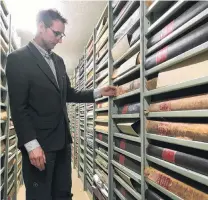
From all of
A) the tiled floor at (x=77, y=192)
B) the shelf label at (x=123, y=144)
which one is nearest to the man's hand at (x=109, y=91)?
the shelf label at (x=123, y=144)

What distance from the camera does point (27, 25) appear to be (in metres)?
4.41

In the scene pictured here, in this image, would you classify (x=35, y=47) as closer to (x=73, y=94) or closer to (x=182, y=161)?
(x=73, y=94)

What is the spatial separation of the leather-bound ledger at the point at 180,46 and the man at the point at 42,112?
688mm

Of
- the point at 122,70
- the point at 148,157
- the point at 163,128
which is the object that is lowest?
the point at 148,157

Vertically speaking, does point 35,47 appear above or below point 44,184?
above

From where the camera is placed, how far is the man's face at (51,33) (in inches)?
69.3

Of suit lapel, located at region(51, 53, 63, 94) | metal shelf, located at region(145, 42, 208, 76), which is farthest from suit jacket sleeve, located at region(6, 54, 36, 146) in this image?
metal shelf, located at region(145, 42, 208, 76)

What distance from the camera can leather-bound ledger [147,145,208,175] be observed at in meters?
1.02

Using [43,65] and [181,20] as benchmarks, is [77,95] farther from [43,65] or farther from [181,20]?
[181,20]

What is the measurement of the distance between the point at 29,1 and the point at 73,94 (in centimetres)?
207

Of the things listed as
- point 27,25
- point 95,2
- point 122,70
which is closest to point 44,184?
point 122,70

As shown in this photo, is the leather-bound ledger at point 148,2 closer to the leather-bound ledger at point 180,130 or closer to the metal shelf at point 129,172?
the leather-bound ledger at point 180,130

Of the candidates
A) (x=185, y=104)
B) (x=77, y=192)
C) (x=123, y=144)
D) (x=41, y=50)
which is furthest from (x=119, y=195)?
(x=77, y=192)

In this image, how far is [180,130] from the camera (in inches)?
45.7
